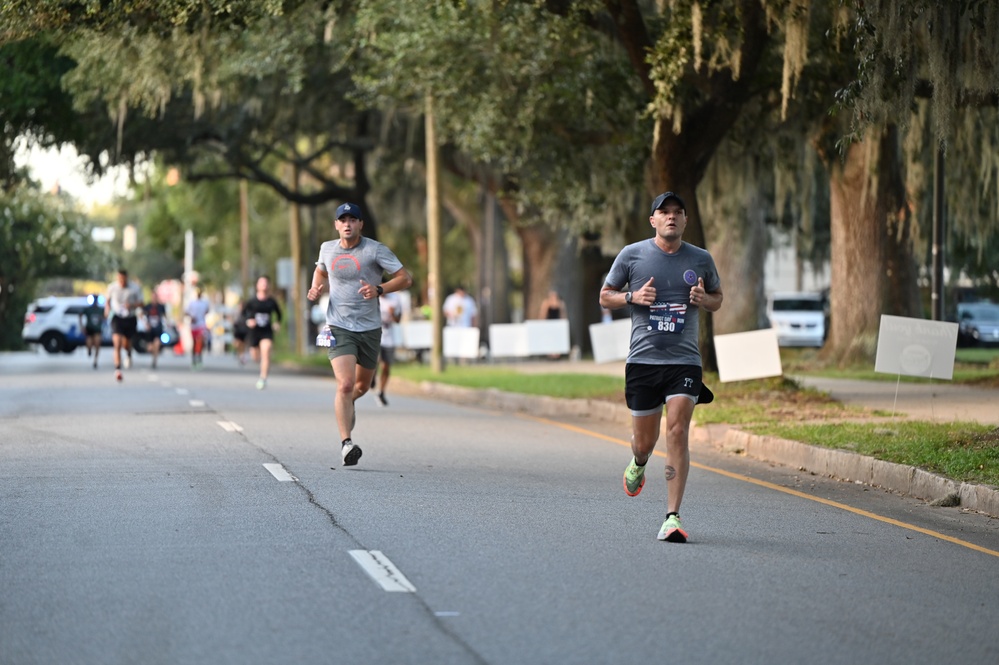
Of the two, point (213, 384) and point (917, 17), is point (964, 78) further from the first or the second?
point (213, 384)

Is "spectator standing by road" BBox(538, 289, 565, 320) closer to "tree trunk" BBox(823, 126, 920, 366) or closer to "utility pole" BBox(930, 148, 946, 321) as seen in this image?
"tree trunk" BBox(823, 126, 920, 366)

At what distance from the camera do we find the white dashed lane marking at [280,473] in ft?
39.4

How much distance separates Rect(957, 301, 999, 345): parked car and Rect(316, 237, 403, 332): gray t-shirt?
40.6 metres

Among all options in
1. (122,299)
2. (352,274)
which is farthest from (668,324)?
(122,299)

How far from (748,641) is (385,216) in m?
42.4

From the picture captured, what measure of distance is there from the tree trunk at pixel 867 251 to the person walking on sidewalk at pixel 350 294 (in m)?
14.6

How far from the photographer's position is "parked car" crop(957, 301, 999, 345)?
5144cm

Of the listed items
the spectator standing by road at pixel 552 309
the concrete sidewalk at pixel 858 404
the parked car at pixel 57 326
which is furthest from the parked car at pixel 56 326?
the concrete sidewalk at pixel 858 404

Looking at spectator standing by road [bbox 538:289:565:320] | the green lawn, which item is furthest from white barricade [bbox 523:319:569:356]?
the green lawn

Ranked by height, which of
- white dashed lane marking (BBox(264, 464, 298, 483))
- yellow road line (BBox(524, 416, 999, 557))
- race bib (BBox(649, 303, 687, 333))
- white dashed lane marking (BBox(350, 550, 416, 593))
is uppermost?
race bib (BBox(649, 303, 687, 333))

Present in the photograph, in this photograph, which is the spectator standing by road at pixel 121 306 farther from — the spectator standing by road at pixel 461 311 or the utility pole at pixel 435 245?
the spectator standing by road at pixel 461 311

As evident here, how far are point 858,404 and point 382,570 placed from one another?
1242 centimetres

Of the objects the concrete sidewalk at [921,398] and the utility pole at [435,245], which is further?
the utility pole at [435,245]

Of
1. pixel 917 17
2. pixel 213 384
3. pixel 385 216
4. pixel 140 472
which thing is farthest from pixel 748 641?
pixel 385 216
